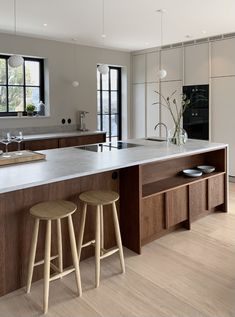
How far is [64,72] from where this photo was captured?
609 cm

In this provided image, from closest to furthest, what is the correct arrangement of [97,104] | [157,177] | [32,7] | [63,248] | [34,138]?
[63,248] < [157,177] < [32,7] < [34,138] < [97,104]

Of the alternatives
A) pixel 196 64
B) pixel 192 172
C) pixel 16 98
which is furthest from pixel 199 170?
pixel 16 98

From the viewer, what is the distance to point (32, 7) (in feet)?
13.1

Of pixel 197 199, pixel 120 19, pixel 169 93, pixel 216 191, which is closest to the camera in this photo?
pixel 197 199

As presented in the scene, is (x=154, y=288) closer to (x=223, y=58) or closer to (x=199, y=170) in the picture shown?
(x=199, y=170)

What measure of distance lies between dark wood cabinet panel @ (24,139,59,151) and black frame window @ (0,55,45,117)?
98cm

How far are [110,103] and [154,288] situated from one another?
17.1 ft

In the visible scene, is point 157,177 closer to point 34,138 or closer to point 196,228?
point 196,228

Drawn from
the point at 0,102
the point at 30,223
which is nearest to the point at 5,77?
the point at 0,102

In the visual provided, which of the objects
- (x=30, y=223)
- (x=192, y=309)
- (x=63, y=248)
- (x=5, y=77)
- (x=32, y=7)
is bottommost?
(x=192, y=309)

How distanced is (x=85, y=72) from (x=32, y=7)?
8.08ft

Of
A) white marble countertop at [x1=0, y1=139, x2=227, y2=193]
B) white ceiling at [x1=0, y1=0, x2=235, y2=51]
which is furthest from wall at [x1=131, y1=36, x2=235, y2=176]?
white marble countertop at [x1=0, y1=139, x2=227, y2=193]

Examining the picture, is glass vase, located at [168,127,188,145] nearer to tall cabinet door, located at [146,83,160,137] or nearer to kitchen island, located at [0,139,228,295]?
kitchen island, located at [0,139,228,295]

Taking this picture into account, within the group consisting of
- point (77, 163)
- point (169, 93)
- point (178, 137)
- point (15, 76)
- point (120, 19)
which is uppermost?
point (120, 19)
